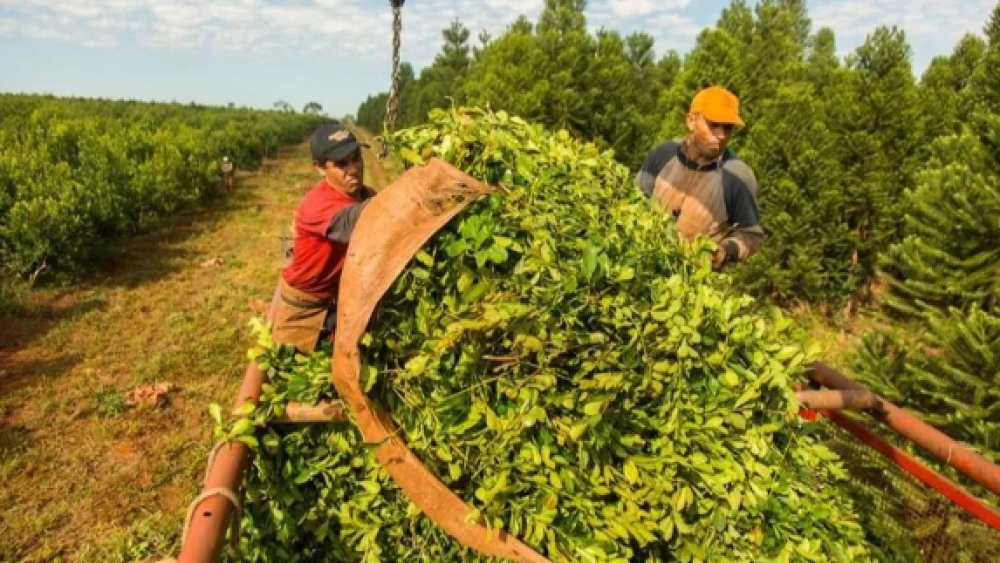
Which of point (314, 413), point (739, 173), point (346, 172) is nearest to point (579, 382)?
point (314, 413)

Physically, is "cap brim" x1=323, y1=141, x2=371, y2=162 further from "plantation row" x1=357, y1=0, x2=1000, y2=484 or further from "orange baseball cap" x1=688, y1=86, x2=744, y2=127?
"orange baseball cap" x1=688, y1=86, x2=744, y2=127

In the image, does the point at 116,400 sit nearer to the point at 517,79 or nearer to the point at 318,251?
the point at 318,251

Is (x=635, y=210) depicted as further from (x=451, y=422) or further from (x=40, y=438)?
(x=40, y=438)

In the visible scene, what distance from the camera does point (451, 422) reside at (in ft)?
6.04

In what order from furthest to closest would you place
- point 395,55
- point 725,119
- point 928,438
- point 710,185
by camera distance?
point 710,185
point 725,119
point 395,55
point 928,438

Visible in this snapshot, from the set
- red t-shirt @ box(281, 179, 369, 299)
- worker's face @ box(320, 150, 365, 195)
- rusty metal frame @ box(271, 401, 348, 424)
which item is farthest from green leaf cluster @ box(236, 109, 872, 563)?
worker's face @ box(320, 150, 365, 195)

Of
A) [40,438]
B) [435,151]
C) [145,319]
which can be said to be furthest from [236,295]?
[435,151]

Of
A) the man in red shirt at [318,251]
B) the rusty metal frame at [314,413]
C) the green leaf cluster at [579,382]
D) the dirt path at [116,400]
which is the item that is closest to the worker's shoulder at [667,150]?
the man in red shirt at [318,251]

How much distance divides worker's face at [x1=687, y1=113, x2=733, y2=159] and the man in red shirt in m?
2.13

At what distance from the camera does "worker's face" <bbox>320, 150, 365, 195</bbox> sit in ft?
9.62

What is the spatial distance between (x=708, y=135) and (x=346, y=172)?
2.23 meters

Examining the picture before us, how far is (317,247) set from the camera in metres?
2.87

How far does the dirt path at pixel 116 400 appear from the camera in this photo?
478cm

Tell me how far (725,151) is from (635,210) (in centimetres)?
239
